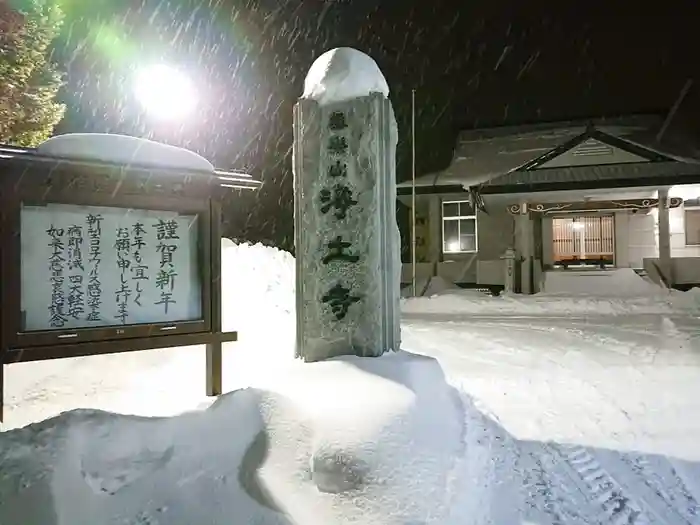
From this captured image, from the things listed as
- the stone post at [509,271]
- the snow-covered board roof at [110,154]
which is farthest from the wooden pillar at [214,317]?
the stone post at [509,271]

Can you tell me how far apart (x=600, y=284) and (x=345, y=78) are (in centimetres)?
1340

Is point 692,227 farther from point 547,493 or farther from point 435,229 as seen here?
point 547,493

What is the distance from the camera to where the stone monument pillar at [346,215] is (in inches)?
232

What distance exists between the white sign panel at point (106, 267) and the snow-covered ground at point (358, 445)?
0.97 meters

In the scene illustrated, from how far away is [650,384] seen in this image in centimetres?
634

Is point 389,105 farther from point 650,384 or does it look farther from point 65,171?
point 650,384

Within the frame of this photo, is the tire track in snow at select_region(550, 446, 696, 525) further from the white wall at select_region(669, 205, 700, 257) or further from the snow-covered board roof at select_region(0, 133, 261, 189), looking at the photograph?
the white wall at select_region(669, 205, 700, 257)

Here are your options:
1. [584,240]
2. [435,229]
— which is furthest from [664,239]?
[435,229]

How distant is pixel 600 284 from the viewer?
16719 mm

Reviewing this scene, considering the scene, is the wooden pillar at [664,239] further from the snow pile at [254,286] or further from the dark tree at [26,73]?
the dark tree at [26,73]

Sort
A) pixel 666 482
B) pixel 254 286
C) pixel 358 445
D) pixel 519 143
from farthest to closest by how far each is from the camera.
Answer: pixel 519 143
pixel 254 286
pixel 666 482
pixel 358 445

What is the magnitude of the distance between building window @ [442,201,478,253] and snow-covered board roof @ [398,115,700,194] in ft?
5.29

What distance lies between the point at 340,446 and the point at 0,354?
2868 mm

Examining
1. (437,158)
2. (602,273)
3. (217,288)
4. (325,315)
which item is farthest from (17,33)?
(437,158)
